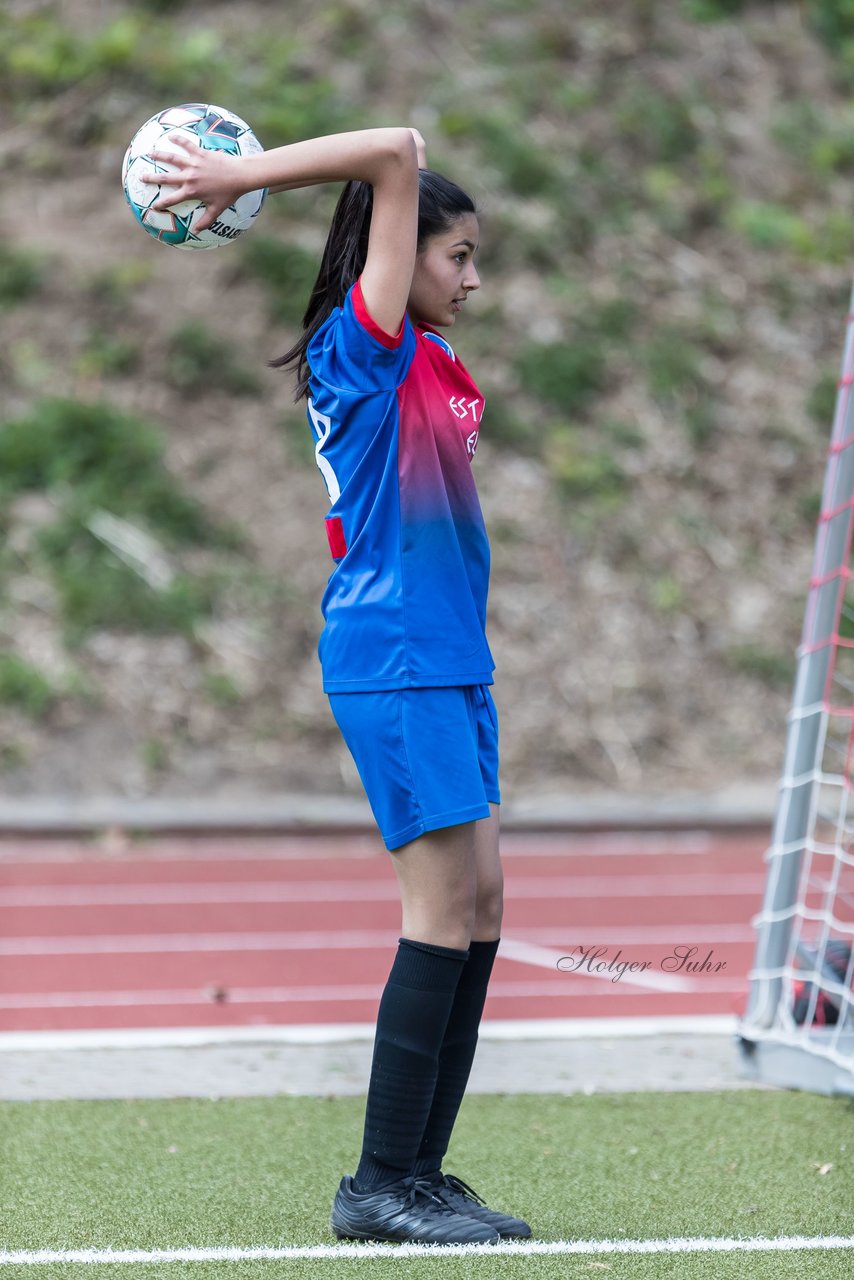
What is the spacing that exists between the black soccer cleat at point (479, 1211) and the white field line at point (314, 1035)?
4.90ft

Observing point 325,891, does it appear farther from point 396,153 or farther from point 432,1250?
point 396,153

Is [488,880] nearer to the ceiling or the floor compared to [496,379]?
nearer to the ceiling

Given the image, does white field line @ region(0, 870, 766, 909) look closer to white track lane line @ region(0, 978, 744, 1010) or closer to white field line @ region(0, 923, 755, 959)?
white field line @ region(0, 923, 755, 959)

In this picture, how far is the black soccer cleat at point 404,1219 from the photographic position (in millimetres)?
2615

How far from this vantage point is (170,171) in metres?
2.49

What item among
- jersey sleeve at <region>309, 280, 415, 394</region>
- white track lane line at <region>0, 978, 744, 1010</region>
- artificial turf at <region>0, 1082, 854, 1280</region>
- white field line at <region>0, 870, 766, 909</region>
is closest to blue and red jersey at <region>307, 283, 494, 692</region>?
jersey sleeve at <region>309, 280, 415, 394</region>

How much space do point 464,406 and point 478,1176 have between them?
159cm

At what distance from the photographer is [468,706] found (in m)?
2.68

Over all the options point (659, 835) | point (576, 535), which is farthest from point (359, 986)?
point (576, 535)

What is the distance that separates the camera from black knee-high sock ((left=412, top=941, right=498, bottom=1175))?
109 inches

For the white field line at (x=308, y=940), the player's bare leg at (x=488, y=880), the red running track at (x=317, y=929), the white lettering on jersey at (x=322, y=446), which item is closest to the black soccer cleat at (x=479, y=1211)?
the player's bare leg at (x=488, y=880)

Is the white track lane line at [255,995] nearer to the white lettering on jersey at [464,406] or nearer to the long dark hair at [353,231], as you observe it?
the white lettering on jersey at [464,406]

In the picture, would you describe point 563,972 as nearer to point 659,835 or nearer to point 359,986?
point 359,986

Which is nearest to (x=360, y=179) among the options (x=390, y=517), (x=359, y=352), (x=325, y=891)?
(x=359, y=352)
